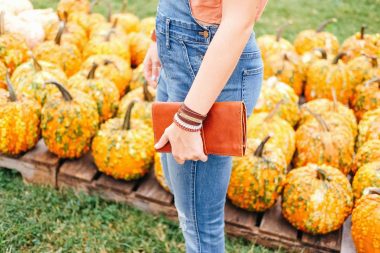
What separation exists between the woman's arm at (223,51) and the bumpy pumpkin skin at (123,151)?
1.26 meters

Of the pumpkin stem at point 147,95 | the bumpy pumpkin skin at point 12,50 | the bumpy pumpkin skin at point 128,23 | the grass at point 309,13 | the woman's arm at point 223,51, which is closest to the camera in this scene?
the woman's arm at point 223,51

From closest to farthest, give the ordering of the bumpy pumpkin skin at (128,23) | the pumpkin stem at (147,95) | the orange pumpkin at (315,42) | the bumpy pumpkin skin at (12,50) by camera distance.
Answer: the pumpkin stem at (147,95) → the bumpy pumpkin skin at (12,50) → the orange pumpkin at (315,42) → the bumpy pumpkin skin at (128,23)

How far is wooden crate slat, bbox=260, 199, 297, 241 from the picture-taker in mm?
2318

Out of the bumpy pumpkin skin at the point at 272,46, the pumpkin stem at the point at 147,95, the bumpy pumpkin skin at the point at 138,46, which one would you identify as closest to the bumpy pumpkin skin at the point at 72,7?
the bumpy pumpkin skin at the point at 138,46

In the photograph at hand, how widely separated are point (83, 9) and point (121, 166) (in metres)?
2.11

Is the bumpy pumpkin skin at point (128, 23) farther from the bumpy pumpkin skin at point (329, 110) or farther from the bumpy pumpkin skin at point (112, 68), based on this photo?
the bumpy pumpkin skin at point (329, 110)

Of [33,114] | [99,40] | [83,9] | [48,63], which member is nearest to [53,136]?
[33,114]

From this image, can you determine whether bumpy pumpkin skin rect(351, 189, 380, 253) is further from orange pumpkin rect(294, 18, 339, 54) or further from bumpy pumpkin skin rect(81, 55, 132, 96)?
orange pumpkin rect(294, 18, 339, 54)

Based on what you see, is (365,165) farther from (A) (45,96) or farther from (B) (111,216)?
(A) (45,96)

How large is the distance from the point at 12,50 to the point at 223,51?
87.4 inches

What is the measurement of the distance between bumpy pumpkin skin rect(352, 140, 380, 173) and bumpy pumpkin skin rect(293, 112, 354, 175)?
7cm

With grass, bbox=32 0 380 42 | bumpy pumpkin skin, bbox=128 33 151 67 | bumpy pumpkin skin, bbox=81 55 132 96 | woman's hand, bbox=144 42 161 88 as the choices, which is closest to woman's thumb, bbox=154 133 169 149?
woman's hand, bbox=144 42 161 88

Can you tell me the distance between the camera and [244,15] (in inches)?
45.9

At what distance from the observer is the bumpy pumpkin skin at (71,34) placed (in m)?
3.41
